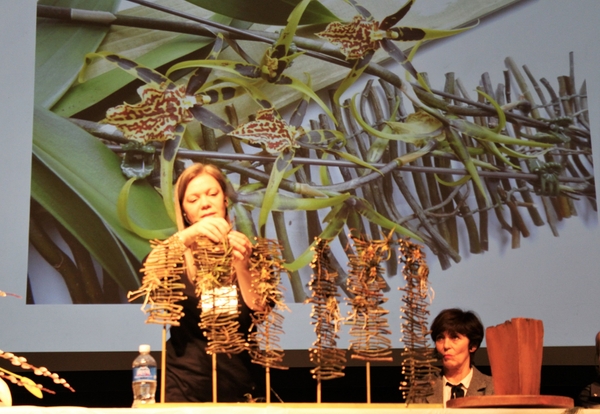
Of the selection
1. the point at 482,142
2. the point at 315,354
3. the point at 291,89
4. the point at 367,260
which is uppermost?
the point at 291,89

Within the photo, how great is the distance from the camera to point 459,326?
1.99 m

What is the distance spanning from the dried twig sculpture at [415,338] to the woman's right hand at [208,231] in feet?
1.13

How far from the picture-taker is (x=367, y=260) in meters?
1.46

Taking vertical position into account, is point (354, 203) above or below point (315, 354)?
above

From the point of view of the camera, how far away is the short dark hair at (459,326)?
1986 millimetres

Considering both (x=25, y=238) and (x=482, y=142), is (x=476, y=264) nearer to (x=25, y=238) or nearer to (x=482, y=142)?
(x=482, y=142)

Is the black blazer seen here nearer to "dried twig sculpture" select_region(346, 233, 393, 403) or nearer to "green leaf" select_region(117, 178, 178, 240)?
"dried twig sculpture" select_region(346, 233, 393, 403)

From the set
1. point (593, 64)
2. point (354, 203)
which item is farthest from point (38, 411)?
point (593, 64)

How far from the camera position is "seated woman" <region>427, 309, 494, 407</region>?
6.30 ft

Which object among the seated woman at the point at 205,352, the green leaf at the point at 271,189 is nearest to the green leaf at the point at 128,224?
the green leaf at the point at 271,189

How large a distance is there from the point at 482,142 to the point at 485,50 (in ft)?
1.08

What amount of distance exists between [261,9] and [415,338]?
67.2 inches

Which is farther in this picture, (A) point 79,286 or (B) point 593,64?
(B) point 593,64

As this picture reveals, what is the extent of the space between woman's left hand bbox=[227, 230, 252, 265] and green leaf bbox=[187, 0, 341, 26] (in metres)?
1.46
